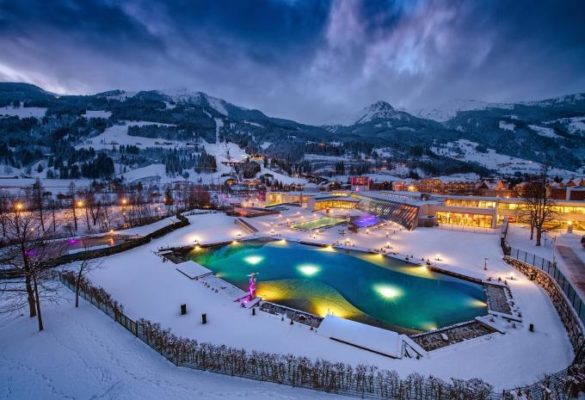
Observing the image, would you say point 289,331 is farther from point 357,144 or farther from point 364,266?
point 357,144

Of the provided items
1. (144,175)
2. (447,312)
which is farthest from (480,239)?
(144,175)

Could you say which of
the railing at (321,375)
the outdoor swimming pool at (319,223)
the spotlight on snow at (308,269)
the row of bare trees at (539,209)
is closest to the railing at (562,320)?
the railing at (321,375)

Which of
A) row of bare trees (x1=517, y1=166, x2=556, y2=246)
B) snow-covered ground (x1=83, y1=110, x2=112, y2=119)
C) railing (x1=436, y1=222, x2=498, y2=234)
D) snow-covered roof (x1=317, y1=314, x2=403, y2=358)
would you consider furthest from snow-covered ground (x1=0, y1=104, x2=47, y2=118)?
row of bare trees (x1=517, y1=166, x2=556, y2=246)

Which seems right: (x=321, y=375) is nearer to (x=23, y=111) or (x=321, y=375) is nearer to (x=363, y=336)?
(x=363, y=336)

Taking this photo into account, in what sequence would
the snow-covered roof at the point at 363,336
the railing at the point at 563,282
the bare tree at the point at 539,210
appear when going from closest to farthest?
the snow-covered roof at the point at 363,336, the railing at the point at 563,282, the bare tree at the point at 539,210

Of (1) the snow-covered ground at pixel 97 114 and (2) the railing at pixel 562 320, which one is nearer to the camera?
(2) the railing at pixel 562 320

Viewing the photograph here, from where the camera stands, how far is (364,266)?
77.9ft

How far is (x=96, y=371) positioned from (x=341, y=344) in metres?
9.63

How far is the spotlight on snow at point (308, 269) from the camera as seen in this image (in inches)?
885

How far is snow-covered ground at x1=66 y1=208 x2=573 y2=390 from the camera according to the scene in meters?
10.5

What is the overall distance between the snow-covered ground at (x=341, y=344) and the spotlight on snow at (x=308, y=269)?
757cm

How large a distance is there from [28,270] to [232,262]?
14.8 m

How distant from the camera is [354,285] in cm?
2034

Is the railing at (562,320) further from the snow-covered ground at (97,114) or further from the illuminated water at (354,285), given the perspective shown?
the snow-covered ground at (97,114)
